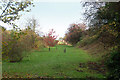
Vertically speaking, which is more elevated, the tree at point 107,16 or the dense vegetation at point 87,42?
the tree at point 107,16

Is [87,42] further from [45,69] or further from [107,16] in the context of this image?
[45,69]

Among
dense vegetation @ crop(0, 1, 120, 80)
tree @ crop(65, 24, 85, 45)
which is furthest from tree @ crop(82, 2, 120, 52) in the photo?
tree @ crop(65, 24, 85, 45)

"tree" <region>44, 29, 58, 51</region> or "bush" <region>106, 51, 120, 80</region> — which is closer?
"bush" <region>106, 51, 120, 80</region>

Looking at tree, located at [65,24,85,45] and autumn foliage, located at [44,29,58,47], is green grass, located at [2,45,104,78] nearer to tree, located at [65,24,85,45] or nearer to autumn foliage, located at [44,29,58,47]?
autumn foliage, located at [44,29,58,47]

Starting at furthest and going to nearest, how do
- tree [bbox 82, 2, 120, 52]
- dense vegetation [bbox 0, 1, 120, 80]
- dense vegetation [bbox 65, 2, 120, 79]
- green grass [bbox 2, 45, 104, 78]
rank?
1. green grass [bbox 2, 45, 104, 78]
2. tree [bbox 82, 2, 120, 52]
3. dense vegetation [bbox 65, 2, 120, 79]
4. dense vegetation [bbox 0, 1, 120, 80]

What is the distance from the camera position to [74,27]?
129 ft

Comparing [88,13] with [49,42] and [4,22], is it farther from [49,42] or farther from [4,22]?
[49,42]

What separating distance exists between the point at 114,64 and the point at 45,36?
21.6 metres

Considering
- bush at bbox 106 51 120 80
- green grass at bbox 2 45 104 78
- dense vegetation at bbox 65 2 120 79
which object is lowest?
green grass at bbox 2 45 104 78

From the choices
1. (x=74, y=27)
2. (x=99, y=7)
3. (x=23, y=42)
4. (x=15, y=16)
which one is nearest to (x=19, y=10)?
(x=15, y=16)

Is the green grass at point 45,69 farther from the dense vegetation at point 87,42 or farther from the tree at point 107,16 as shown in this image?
the tree at point 107,16

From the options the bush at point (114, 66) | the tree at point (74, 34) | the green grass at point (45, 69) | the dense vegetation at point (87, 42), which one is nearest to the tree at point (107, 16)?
the dense vegetation at point (87, 42)

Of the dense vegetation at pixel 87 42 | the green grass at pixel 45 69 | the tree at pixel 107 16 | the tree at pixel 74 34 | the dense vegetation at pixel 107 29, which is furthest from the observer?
the tree at pixel 74 34

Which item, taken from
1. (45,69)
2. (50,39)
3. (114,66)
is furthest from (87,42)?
(50,39)
